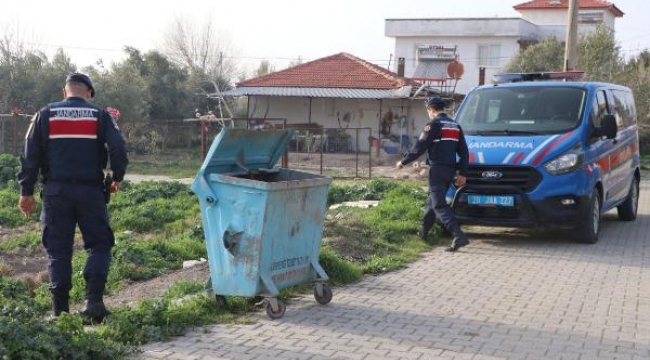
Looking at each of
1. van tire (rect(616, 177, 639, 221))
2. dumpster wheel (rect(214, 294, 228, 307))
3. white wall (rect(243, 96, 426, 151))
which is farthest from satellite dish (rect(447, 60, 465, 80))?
dumpster wheel (rect(214, 294, 228, 307))

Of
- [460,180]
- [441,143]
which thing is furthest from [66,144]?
[460,180]

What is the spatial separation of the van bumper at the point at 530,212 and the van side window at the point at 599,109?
1.32 metres

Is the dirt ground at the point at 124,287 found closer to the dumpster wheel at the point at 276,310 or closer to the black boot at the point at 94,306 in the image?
the black boot at the point at 94,306

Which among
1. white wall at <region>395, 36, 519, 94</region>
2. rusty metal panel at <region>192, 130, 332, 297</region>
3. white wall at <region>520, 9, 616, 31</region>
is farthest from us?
white wall at <region>520, 9, 616, 31</region>

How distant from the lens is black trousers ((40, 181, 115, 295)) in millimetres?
5926

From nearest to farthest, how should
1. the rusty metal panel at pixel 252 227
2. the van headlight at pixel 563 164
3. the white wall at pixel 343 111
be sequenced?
the rusty metal panel at pixel 252 227
the van headlight at pixel 563 164
the white wall at pixel 343 111

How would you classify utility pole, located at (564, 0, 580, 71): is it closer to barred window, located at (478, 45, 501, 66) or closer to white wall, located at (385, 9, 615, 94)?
white wall, located at (385, 9, 615, 94)

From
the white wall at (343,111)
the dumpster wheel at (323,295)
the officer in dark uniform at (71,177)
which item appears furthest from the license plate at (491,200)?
the white wall at (343,111)

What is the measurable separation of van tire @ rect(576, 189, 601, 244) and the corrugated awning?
23.6 m

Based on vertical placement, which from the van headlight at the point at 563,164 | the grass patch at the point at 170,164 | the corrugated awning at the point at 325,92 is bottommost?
the grass patch at the point at 170,164

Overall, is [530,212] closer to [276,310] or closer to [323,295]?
[323,295]

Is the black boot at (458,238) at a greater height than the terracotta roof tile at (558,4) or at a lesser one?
lesser

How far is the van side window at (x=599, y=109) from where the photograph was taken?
1090cm

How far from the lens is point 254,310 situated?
6.62m
